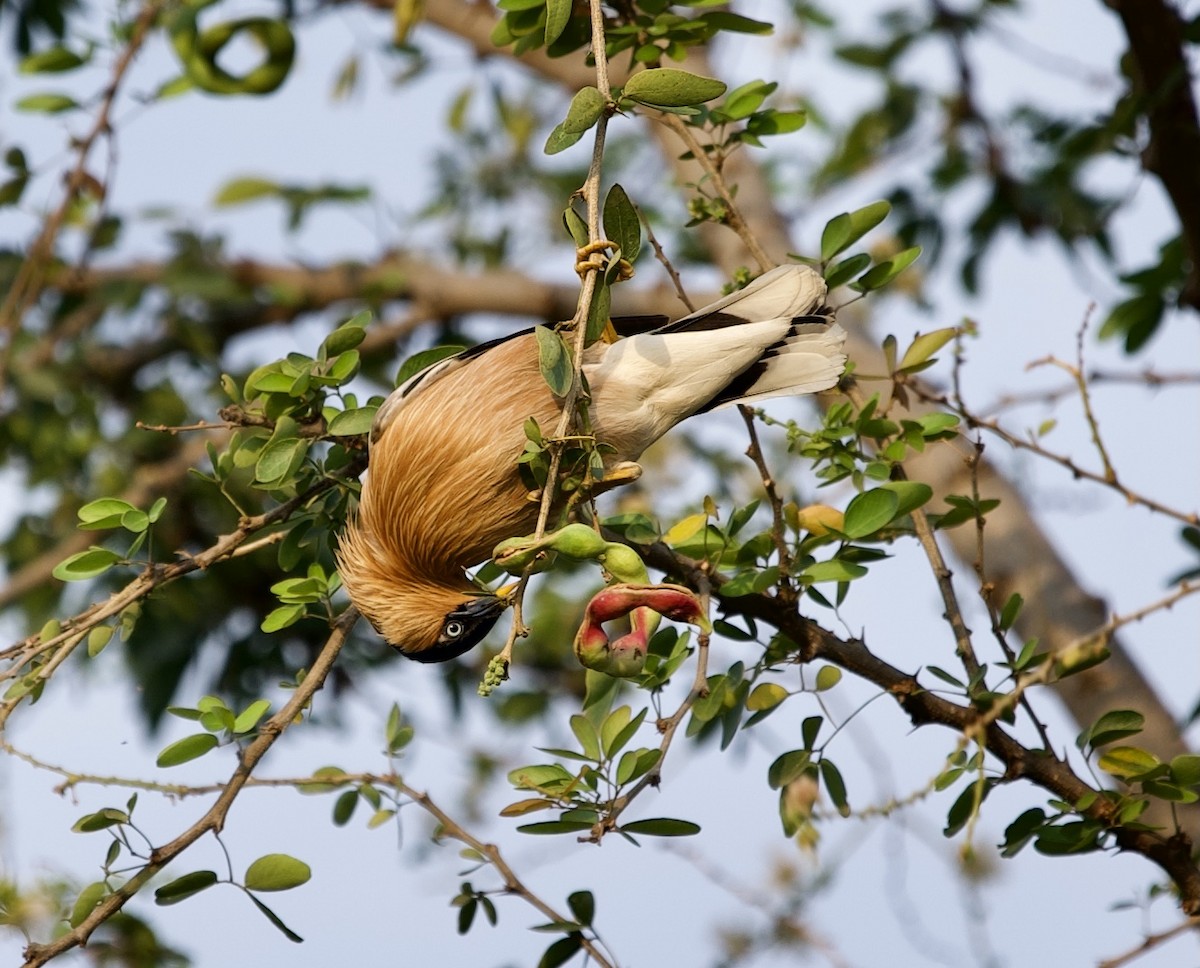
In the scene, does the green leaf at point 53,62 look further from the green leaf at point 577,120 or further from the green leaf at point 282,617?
the green leaf at point 577,120

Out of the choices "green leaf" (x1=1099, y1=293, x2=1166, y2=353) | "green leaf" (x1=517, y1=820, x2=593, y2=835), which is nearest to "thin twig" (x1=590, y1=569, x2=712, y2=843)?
"green leaf" (x1=517, y1=820, x2=593, y2=835)

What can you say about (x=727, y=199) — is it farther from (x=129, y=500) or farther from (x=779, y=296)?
(x=129, y=500)

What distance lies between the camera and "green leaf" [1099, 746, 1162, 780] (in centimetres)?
177

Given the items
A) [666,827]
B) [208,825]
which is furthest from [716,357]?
[208,825]

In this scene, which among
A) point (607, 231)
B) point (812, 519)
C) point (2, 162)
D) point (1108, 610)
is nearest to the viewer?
point (607, 231)

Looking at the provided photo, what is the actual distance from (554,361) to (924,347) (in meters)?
0.79

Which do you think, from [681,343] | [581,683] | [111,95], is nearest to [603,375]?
[681,343]

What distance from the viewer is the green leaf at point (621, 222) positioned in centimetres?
162

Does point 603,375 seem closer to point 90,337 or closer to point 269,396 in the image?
point 269,396

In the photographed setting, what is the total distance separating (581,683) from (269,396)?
244cm

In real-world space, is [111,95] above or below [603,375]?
above

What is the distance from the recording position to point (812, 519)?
5.84 ft

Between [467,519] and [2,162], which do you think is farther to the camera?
[2,162]

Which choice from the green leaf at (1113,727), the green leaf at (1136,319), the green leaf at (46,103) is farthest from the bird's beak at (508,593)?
the green leaf at (1136,319)
